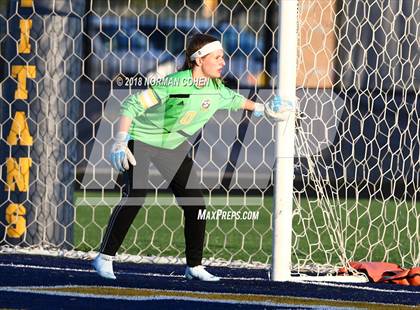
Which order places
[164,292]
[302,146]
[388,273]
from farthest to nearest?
[388,273]
[302,146]
[164,292]

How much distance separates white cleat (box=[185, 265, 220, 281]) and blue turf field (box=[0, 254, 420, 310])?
5 centimetres

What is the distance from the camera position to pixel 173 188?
6.11 meters

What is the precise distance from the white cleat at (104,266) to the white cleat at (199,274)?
1.26ft

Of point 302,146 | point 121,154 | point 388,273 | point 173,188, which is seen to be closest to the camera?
point 121,154

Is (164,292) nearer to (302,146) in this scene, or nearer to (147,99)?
(147,99)

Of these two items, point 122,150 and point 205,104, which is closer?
point 122,150

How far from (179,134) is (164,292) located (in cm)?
101

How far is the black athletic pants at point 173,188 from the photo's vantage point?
6043 millimetres

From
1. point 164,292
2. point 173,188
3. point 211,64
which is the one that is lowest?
point 164,292

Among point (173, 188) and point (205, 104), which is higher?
point (205, 104)

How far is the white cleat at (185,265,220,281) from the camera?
610 cm

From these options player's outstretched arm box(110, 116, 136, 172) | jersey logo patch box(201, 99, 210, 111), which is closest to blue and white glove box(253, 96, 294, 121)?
jersey logo patch box(201, 99, 210, 111)

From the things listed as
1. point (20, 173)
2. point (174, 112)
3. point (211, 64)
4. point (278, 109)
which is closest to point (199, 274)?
point (174, 112)

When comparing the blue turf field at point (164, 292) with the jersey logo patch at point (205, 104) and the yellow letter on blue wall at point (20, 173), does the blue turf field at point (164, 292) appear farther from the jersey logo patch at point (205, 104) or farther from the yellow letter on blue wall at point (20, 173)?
the yellow letter on blue wall at point (20, 173)
